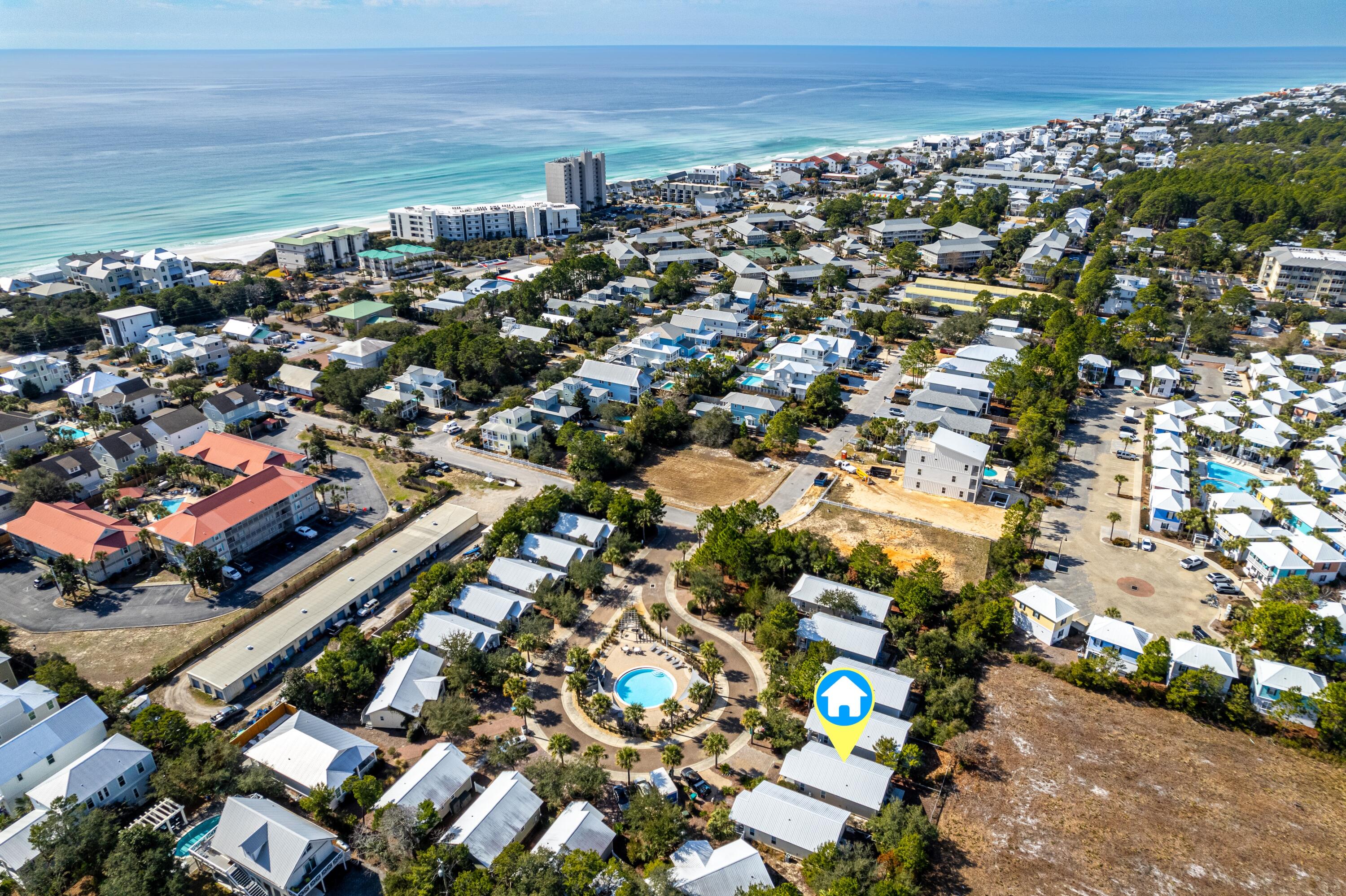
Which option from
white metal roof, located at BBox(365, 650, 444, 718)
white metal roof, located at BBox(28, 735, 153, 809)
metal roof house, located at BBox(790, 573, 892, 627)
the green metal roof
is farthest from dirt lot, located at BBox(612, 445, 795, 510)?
the green metal roof

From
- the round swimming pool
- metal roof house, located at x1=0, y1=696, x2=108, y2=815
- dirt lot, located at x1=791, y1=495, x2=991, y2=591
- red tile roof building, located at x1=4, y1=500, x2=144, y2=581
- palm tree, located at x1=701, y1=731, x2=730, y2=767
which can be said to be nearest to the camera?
metal roof house, located at x1=0, y1=696, x2=108, y2=815

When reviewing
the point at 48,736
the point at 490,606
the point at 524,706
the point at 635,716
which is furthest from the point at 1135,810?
the point at 48,736

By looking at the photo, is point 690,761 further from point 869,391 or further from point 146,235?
point 146,235

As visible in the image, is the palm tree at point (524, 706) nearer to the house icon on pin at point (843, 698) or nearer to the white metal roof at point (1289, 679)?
the house icon on pin at point (843, 698)

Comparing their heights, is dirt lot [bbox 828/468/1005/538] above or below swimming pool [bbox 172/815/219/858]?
above

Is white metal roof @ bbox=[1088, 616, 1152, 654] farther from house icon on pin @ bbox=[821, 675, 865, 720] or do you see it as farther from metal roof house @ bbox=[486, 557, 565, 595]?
metal roof house @ bbox=[486, 557, 565, 595]

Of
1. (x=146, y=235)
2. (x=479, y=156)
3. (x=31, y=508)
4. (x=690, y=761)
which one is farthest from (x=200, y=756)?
(x=479, y=156)
